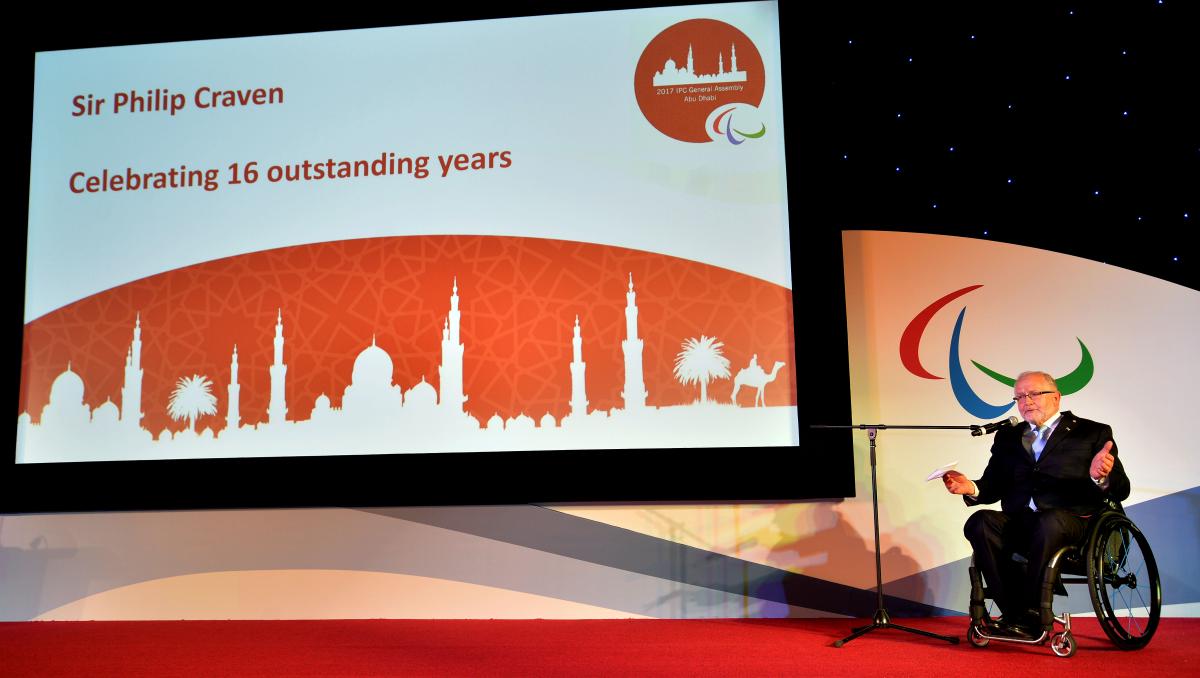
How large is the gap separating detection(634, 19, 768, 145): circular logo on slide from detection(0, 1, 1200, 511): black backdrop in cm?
18

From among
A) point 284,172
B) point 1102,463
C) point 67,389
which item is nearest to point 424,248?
point 284,172

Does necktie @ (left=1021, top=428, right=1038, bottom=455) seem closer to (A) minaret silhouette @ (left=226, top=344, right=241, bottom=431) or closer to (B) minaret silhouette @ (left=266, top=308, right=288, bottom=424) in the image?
(B) minaret silhouette @ (left=266, top=308, right=288, bottom=424)

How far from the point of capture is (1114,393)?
13.9 ft

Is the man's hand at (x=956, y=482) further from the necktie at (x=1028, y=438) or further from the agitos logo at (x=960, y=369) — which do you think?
the agitos logo at (x=960, y=369)

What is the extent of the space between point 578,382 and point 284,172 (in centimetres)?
175

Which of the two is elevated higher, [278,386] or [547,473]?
[278,386]

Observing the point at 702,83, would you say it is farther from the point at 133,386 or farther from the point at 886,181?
the point at 133,386

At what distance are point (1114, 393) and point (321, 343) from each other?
3.61 metres

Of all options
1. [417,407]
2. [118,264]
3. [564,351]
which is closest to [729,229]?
[564,351]

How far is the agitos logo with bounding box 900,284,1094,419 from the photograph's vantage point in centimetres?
426

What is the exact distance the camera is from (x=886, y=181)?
445 cm

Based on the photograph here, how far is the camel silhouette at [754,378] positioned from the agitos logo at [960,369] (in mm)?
605

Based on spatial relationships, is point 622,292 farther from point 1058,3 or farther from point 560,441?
point 1058,3

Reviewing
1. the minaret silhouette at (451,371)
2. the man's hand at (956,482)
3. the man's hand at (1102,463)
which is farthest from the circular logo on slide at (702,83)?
the man's hand at (1102,463)
